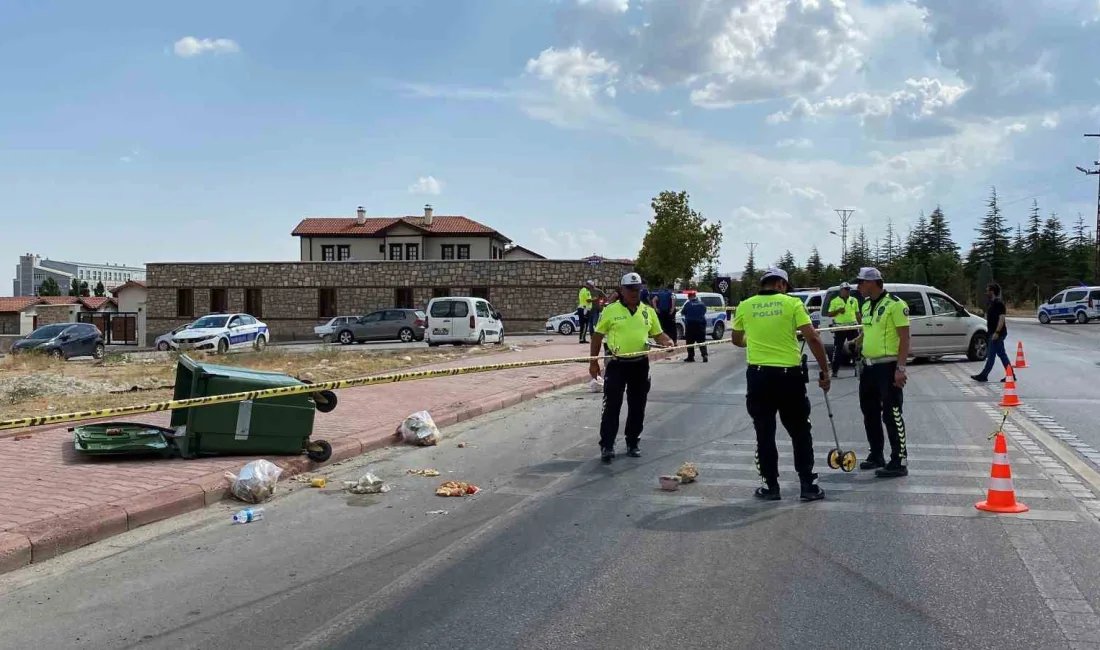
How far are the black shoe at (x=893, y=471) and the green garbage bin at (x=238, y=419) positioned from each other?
5094 mm

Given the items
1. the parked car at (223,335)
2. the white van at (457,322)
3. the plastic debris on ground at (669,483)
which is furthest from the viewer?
the parked car at (223,335)

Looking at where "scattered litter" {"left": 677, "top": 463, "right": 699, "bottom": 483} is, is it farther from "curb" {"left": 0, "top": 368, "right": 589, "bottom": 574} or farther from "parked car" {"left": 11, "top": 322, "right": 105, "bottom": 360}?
"parked car" {"left": 11, "top": 322, "right": 105, "bottom": 360}

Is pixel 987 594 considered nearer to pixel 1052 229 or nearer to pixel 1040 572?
pixel 1040 572

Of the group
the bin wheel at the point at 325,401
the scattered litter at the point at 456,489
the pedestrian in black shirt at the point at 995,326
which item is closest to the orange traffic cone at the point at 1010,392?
the pedestrian in black shirt at the point at 995,326

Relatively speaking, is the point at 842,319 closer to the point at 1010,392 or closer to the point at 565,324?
the point at 1010,392

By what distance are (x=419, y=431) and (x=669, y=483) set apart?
3483 millimetres

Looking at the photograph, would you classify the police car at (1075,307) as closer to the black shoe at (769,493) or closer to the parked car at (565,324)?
the parked car at (565,324)

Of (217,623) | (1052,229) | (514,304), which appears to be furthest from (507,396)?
(1052,229)

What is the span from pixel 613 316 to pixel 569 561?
404 cm

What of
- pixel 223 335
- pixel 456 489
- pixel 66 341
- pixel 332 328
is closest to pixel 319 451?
pixel 456 489

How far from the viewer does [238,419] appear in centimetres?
804

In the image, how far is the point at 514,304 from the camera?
4741 cm

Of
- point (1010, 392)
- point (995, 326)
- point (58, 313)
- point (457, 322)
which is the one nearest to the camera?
point (1010, 392)

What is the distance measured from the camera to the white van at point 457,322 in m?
28.1
